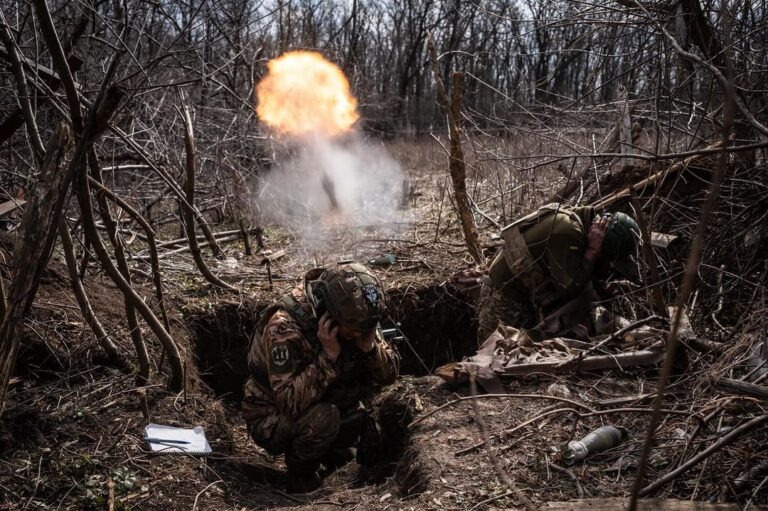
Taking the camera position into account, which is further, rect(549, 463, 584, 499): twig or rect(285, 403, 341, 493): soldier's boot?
rect(285, 403, 341, 493): soldier's boot

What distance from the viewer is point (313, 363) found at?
4301 millimetres

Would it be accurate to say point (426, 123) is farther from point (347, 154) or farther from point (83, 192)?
point (83, 192)

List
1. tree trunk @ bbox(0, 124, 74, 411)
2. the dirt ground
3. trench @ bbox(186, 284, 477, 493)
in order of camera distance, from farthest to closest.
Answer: trench @ bbox(186, 284, 477, 493)
the dirt ground
tree trunk @ bbox(0, 124, 74, 411)

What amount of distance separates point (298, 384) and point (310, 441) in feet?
1.35

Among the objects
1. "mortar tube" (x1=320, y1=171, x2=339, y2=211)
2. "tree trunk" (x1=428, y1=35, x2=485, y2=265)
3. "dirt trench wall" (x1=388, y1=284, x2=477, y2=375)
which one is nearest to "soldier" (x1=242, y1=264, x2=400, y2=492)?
"dirt trench wall" (x1=388, y1=284, x2=477, y2=375)

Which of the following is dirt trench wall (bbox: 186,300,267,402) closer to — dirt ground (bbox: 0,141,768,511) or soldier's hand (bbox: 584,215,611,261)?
dirt ground (bbox: 0,141,768,511)

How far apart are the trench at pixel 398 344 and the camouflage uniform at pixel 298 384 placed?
45cm

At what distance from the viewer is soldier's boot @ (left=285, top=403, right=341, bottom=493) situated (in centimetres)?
430

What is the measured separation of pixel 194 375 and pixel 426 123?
76.3 feet

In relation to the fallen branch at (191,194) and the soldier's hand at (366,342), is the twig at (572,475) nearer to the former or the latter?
the soldier's hand at (366,342)

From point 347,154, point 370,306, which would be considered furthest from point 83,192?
point 347,154

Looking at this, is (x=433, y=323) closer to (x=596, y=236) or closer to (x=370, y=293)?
(x=596, y=236)

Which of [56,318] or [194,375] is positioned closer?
[56,318]

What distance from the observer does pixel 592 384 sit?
4.17m
